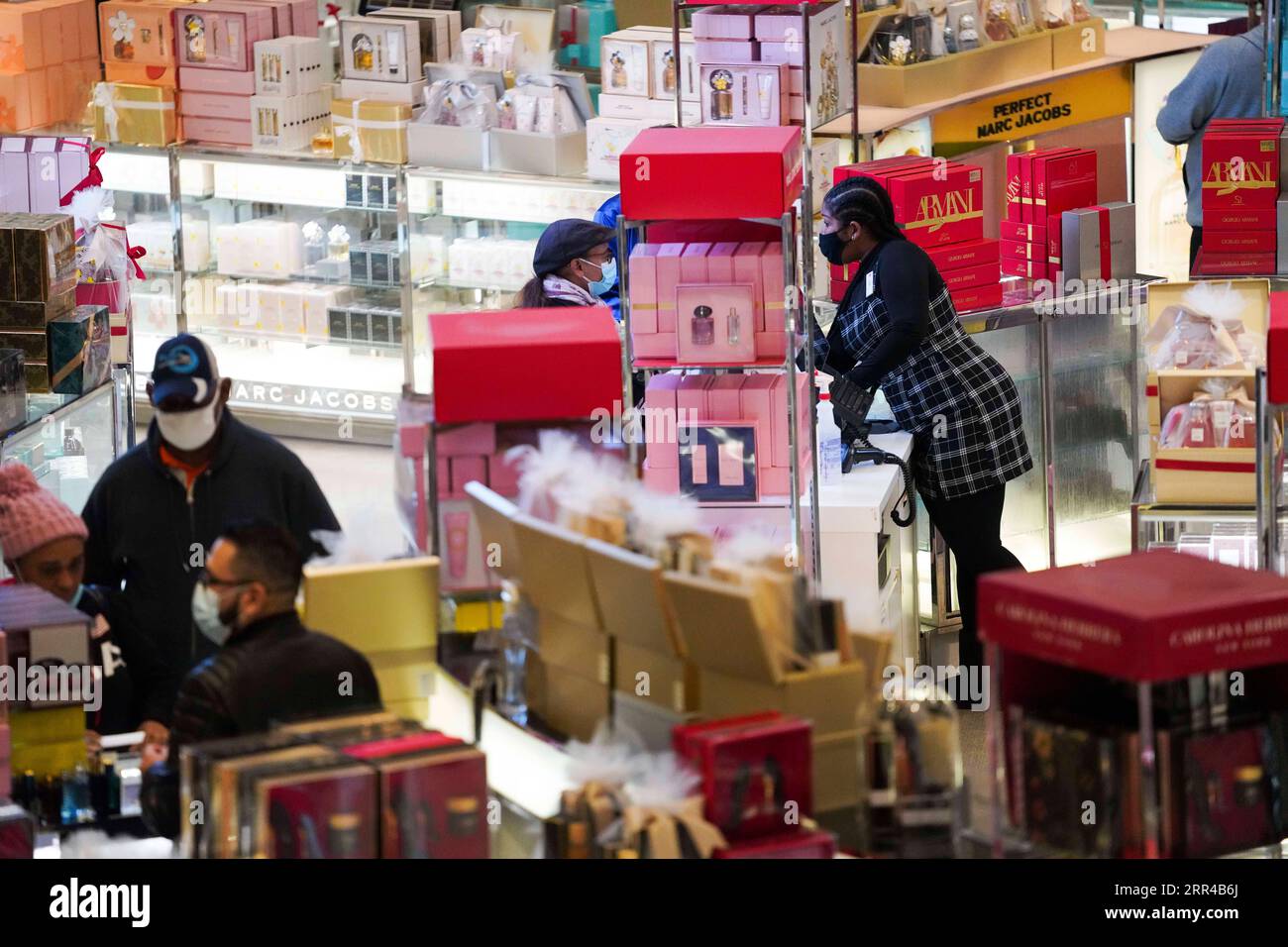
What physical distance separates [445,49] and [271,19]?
791 millimetres

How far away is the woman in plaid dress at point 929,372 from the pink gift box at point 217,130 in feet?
11.9

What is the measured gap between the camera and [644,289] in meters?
5.44

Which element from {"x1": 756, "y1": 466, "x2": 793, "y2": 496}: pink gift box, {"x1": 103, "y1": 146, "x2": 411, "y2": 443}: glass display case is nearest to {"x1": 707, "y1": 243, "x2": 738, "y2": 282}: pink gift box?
{"x1": 756, "y1": 466, "x2": 793, "y2": 496}: pink gift box

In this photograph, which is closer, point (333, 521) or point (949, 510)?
point (333, 521)

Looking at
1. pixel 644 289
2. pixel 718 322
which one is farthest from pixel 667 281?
pixel 718 322

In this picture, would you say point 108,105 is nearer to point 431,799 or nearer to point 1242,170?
point 1242,170

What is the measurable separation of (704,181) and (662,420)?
68 centimetres

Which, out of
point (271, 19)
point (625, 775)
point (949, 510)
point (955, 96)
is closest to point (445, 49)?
point (271, 19)

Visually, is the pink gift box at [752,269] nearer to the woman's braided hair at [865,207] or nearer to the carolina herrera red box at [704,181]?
the carolina herrera red box at [704,181]

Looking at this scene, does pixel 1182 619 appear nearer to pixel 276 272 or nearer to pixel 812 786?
pixel 812 786

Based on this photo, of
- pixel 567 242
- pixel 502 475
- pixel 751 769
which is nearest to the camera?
pixel 751 769

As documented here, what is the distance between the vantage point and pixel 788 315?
5.38 meters

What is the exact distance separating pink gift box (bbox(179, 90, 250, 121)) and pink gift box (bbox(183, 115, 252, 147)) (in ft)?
0.06
